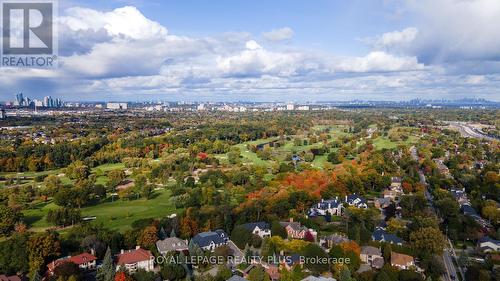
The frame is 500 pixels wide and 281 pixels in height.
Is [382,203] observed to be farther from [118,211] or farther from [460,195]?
[118,211]

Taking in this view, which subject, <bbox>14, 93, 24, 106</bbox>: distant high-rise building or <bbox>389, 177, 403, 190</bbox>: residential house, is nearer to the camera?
<bbox>389, 177, 403, 190</bbox>: residential house

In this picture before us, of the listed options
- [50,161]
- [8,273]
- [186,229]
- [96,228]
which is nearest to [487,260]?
[186,229]

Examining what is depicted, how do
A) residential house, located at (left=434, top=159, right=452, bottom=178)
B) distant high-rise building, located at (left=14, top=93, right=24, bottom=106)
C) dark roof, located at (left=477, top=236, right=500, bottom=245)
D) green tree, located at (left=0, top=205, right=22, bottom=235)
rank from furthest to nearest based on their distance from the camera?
distant high-rise building, located at (left=14, top=93, right=24, bottom=106), residential house, located at (left=434, top=159, right=452, bottom=178), green tree, located at (left=0, top=205, right=22, bottom=235), dark roof, located at (left=477, top=236, right=500, bottom=245)

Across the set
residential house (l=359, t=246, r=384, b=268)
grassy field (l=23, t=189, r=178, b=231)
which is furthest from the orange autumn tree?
grassy field (l=23, t=189, r=178, b=231)

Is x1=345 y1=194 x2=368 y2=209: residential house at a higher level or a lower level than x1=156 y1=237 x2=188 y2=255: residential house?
higher

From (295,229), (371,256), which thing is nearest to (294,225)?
(295,229)

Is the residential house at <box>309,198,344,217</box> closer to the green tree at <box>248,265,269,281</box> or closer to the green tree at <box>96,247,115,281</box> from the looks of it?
the green tree at <box>248,265,269,281</box>

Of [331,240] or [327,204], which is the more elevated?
[327,204]
